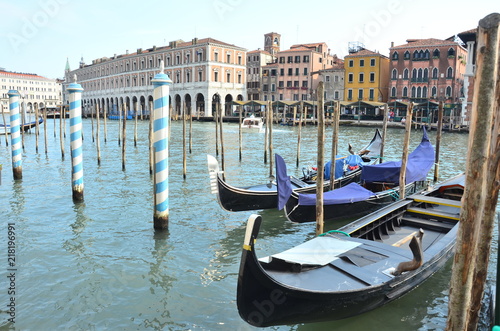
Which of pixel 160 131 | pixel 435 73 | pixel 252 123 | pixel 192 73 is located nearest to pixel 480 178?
pixel 160 131

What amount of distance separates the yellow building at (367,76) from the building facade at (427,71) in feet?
4.21

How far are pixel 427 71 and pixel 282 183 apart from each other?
28.7 meters

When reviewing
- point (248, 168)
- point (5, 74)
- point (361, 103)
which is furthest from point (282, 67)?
point (5, 74)

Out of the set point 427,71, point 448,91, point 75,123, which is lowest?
point 75,123

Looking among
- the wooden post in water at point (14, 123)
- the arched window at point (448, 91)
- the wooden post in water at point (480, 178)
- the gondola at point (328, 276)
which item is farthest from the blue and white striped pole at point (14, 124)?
the arched window at point (448, 91)

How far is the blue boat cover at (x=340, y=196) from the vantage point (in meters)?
5.73

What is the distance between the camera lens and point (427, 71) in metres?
30.1

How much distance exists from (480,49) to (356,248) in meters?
2.09

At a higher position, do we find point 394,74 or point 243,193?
point 394,74

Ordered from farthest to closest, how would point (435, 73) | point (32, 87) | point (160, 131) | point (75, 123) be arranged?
point (32, 87) → point (435, 73) → point (75, 123) → point (160, 131)

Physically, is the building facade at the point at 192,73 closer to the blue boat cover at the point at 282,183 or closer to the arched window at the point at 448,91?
the arched window at the point at 448,91

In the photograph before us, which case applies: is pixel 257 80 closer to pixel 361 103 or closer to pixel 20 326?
pixel 361 103

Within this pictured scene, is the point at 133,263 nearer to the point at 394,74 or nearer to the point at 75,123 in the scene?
the point at 75,123

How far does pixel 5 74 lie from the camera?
6012 cm
